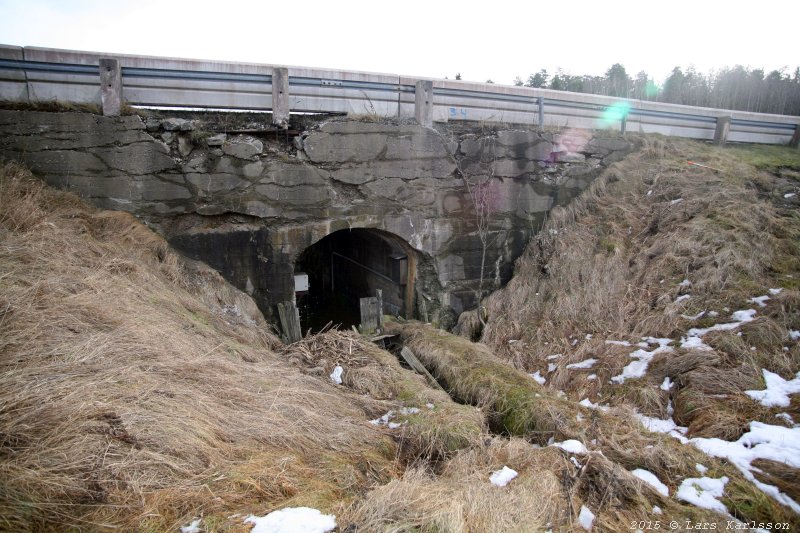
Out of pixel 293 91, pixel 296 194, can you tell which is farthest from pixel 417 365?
pixel 293 91

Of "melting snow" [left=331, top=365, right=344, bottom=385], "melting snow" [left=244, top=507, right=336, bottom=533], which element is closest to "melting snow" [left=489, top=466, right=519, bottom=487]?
"melting snow" [left=244, top=507, right=336, bottom=533]

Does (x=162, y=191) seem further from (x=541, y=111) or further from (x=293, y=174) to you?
(x=541, y=111)

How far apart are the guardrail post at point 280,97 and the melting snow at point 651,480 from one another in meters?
6.02

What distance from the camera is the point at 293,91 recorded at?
706 centimetres

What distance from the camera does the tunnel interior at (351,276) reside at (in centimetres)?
864

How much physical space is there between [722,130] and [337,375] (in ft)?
34.2

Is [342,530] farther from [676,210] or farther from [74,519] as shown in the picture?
[676,210]

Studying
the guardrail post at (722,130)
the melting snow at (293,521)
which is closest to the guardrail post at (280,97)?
the melting snow at (293,521)

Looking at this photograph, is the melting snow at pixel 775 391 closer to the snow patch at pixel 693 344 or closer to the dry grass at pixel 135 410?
the snow patch at pixel 693 344

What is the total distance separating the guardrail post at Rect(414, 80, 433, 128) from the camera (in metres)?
7.66

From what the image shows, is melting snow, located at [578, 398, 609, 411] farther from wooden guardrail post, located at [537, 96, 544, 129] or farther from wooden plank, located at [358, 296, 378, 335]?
wooden guardrail post, located at [537, 96, 544, 129]

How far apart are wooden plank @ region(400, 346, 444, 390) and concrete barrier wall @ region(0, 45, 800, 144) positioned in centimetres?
373

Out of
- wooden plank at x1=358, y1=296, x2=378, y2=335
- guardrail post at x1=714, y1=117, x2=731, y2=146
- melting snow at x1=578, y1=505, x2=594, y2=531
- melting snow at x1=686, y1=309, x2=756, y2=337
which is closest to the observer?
melting snow at x1=578, y1=505, x2=594, y2=531

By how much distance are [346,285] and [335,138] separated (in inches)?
236
